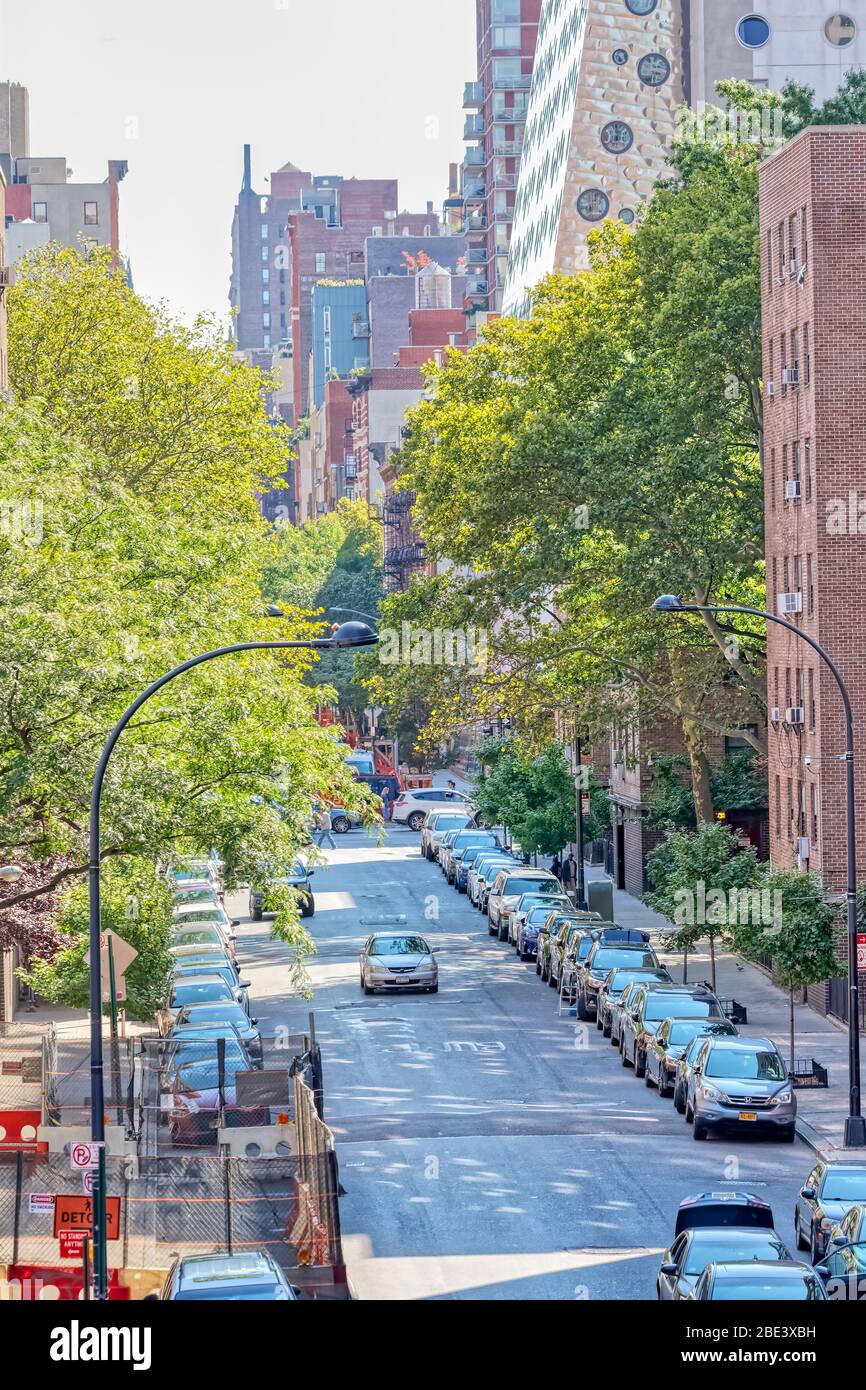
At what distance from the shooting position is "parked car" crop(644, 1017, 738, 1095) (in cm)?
3241

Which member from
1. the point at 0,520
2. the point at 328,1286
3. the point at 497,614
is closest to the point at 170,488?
the point at 497,614

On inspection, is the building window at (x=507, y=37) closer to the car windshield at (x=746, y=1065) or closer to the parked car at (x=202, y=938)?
the parked car at (x=202, y=938)

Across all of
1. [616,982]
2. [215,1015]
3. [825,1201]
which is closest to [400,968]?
[616,982]

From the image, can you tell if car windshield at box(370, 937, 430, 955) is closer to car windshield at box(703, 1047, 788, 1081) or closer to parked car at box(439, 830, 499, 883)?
car windshield at box(703, 1047, 788, 1081)

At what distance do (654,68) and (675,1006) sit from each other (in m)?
83.2

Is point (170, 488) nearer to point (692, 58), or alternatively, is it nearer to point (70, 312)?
point (70, 312)

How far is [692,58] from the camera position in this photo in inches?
4210

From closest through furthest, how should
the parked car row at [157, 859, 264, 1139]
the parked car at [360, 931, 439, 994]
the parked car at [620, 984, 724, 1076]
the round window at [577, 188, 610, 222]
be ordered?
the parked car row at [157, 859, 264, 1139] < the parked car at [620, 984, 724, 1076] < the parked car at [360, 931, 439, 994] < the round window at [577, 188, 610, 222]

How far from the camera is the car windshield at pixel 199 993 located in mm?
38188

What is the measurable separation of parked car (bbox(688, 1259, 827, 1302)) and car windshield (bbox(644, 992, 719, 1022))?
1719cm

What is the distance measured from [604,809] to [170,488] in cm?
1770

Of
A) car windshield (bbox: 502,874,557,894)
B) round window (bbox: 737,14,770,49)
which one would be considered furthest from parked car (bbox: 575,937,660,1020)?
round window (bbox: 737,14,770,49)

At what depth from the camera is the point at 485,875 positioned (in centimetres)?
6166

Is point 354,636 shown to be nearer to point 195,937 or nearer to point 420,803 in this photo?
point 195,937
